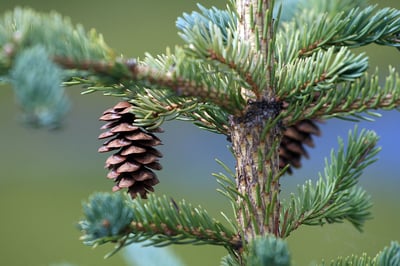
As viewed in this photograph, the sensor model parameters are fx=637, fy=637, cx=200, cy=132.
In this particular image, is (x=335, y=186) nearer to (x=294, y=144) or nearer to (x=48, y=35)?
(x=294, y=144)

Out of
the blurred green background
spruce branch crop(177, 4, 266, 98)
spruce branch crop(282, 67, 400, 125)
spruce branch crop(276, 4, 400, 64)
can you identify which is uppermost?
the blurred green background

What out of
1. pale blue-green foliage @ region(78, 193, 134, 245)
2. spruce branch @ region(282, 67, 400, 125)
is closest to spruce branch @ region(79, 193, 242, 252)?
pale blue-green foliage @ region(78, 193, 134, 245)

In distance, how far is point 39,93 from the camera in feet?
1.00

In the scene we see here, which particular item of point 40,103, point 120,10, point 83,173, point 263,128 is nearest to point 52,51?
point 40,103

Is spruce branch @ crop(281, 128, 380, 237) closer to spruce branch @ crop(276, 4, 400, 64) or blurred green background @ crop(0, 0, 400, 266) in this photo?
spruce branch @ crop(276, 4, 400, 64)

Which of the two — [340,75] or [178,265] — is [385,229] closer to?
[178,265]

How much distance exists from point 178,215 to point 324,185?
0.15m

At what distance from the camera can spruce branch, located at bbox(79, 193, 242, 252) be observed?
1.26 ft

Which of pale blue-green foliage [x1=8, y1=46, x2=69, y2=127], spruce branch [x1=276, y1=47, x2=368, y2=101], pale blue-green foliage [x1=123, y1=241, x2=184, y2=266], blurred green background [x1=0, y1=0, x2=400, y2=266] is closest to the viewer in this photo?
pale blue-green foliage [x1=8, y1=46, x2=69, y2=127]

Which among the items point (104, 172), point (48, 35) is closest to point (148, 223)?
point (48, 35)

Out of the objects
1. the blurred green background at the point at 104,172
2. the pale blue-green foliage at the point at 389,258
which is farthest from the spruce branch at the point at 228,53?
the blurred green background at the point at 104,172

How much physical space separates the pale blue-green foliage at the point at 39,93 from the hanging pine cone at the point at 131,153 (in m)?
0.18

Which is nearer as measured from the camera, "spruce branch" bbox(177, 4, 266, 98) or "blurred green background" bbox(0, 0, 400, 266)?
"spruce branch" bbox(177, 4, 266, 98)

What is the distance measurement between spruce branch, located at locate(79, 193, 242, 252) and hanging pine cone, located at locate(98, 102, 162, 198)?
0.21 feet
